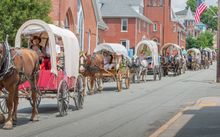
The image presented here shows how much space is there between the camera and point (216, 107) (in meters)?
19.7

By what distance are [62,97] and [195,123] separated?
11.9 feet

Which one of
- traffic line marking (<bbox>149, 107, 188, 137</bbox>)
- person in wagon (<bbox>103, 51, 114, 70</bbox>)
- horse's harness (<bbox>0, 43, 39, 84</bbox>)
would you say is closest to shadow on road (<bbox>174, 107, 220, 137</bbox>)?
traffic line marking (<bbox>149, 107, 188, 137</bbox>)

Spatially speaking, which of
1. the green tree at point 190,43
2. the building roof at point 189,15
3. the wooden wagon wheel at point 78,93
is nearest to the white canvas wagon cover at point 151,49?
the wooden wagon wheel at point 78,93

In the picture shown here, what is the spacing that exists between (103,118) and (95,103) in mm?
4747

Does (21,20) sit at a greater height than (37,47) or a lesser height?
greater

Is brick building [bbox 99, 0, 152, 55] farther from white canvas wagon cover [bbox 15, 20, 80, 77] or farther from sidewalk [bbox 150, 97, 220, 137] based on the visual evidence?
white canvas wagon cover [bbox 15, 20, 80, 77]

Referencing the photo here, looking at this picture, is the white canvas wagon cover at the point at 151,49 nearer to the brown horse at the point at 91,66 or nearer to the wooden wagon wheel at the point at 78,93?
the brown horse at the point at 91,66

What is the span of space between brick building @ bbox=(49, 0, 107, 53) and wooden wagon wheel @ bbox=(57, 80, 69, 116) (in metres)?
28.4

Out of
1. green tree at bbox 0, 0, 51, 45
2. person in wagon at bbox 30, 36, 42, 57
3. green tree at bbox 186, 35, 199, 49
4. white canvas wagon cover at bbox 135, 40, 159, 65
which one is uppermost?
green tree at bbox 186, 35, 199, 49

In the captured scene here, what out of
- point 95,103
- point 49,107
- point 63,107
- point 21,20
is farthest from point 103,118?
point 21,20

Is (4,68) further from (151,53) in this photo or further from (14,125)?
(151,53)

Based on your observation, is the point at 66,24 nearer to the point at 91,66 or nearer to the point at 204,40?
the point at 91,66

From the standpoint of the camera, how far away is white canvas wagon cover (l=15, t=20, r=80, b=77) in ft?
52.8

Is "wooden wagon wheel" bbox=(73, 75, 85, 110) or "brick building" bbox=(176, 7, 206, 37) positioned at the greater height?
"brick building" bbox=(176, 7, 206, 37)
